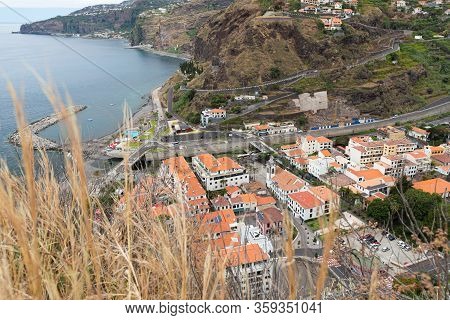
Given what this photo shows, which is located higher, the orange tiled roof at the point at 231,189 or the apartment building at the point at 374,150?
the apartment building at the point at 374,150

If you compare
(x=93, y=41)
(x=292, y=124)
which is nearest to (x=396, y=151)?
(x=292, y=124)

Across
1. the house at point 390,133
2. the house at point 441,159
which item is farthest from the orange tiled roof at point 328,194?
the house at point 390,133

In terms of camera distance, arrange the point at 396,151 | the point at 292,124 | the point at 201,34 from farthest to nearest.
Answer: the point at 201,34 < the point at 292,124 < the point at 396,151

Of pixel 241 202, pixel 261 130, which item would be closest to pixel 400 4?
pixel 261 130

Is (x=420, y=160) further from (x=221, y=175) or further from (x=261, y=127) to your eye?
(x=261, y=127)

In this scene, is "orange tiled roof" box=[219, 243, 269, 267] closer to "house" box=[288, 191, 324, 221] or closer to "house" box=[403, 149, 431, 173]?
"house" box=[288, 191, 324, 221]

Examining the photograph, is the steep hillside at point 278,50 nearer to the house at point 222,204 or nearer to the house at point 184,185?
the house at point 184,185

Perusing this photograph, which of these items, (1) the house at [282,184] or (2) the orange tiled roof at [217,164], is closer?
(1) the house at [282,184]

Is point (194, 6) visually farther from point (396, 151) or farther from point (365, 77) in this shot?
point (396, 151)
